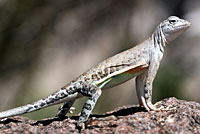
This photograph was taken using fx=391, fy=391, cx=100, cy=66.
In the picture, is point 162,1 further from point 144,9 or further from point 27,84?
point 27,84

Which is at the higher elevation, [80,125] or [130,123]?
[80,125]

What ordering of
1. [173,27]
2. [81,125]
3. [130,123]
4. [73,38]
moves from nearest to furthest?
[130,123] < [81,125] < [173,27] < [73,38]

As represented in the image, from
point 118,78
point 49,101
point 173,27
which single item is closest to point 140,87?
point 118,78

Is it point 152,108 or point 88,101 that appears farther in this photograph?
point 152,108

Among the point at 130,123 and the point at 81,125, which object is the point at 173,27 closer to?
the point at 130,123

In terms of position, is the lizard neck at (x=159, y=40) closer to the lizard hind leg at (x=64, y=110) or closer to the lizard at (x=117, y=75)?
the lizard at (x=117, y=75)

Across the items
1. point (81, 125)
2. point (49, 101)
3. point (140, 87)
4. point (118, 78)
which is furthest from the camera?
point (140, 87)

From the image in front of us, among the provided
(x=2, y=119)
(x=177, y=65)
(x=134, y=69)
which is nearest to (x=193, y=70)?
(x=177, y=65)
